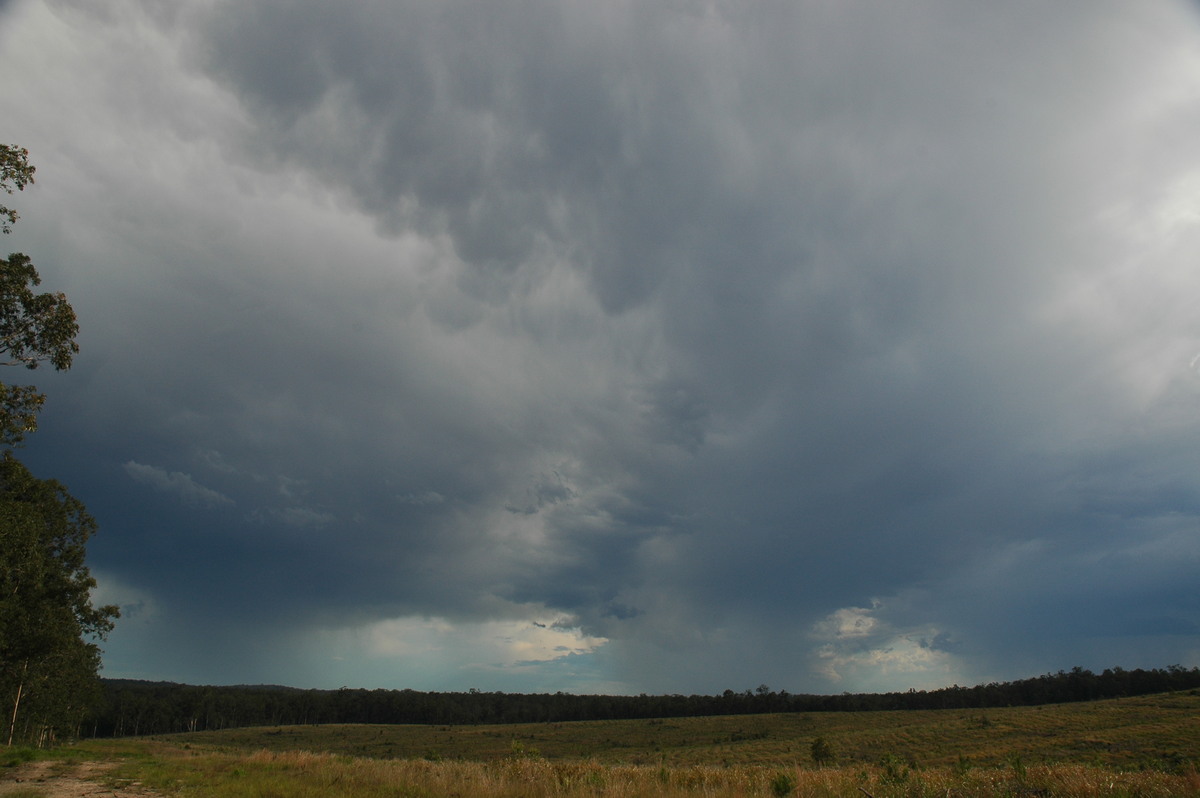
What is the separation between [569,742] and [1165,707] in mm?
69788

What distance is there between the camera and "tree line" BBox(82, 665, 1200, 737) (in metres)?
135

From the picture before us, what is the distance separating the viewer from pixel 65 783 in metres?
21.9

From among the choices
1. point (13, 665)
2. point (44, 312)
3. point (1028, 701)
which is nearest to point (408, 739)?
point (13, 665)

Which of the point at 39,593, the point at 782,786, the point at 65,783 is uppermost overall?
the point at 39,593

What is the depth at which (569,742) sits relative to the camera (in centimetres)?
8625

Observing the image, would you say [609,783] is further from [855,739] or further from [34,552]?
[855,739]

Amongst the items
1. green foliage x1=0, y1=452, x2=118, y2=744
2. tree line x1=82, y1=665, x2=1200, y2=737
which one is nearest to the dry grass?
green foliage x1=0, y1=452, x2=118, y2=744

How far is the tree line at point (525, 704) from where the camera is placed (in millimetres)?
134875

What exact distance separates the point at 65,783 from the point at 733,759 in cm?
5164

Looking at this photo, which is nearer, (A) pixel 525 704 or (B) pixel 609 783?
(B) pixel 609 783

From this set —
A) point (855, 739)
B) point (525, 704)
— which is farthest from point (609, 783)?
point (525, 704)

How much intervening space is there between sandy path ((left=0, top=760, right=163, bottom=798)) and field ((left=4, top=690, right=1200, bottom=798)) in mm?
905

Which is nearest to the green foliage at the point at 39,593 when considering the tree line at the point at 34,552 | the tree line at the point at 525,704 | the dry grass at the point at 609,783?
the tree line at the point at 34,552

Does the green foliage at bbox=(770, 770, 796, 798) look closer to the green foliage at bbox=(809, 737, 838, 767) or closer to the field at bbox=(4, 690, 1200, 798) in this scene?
the field at bbox=(4, 690, 1200, 798)
